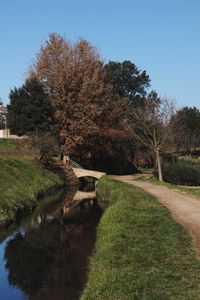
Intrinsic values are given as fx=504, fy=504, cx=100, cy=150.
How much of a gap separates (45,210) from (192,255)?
18.7 m

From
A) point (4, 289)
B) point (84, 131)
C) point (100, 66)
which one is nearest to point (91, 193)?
point (84, 131)

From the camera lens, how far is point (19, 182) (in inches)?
1426

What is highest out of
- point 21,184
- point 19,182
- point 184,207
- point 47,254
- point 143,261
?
point 19,182

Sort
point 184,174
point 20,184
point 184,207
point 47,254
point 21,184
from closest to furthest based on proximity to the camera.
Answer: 1. point 47,254
2. point 184,207
3. point 20,184
4. point 21,184
5. point 184,174

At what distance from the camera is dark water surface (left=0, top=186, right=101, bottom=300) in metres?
Answer: 14.6

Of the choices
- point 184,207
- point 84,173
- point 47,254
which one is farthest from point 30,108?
point 47,254

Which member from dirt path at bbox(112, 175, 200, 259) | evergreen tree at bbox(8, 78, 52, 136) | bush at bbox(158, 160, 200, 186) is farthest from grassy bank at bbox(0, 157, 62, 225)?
bush at bbox(158, 160, 200, 186)

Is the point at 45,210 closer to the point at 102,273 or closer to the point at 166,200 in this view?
the point at 166,200

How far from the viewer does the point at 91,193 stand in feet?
149

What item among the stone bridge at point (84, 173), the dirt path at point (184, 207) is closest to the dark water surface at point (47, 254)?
the dirt path at point (184, 207)

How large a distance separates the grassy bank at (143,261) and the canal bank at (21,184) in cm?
677

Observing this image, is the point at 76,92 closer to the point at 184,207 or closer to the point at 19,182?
the point at 19,182

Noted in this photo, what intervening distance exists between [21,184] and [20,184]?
0.34 meters

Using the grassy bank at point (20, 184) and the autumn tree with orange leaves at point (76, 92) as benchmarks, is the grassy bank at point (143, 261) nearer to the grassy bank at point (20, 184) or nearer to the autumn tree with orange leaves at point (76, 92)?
the grassy bank at point (20, 184)
